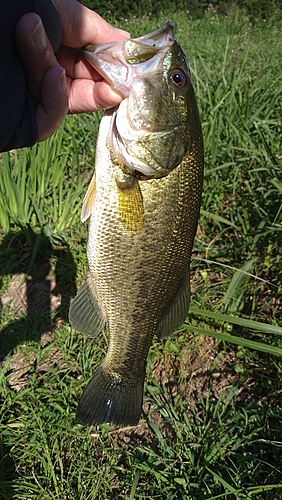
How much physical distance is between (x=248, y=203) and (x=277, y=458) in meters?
1.61

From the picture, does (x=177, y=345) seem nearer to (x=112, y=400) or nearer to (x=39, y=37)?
(x=112, y=400)

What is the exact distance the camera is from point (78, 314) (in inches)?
60.7

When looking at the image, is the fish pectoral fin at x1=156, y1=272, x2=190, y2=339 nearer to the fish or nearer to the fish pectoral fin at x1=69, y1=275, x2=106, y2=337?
the fish

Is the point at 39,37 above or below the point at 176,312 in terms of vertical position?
above

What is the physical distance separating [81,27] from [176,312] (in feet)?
3.72

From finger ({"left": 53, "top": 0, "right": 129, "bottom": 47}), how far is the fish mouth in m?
0.16

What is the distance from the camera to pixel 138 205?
1405mm

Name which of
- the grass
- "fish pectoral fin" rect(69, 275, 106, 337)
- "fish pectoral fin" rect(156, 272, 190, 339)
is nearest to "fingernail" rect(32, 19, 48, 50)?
"fish pectoral fin" rect(69, 275, 106, 337)

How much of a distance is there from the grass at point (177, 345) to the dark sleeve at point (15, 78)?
0.97 meters

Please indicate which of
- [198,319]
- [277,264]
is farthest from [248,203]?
[198,319]

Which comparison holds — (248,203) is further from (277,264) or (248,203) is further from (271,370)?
(271,370)

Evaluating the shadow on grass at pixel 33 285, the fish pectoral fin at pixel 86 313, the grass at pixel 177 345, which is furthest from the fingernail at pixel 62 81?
the shadow on grass at pixel 33 285

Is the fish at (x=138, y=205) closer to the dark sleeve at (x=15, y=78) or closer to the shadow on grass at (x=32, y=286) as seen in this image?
the dark sleeve at (x=15, y=78)

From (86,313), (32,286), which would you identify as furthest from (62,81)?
(32,286)
